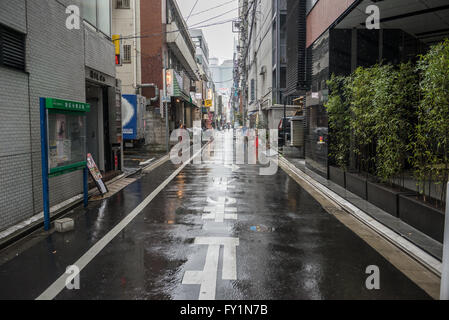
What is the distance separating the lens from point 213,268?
5.10 metres

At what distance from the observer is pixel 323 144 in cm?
1316

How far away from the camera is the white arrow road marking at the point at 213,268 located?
4465 mm

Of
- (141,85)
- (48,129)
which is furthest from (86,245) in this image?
(141,85)

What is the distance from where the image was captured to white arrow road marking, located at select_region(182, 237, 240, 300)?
446cm

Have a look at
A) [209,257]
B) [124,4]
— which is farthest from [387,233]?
[124,4]

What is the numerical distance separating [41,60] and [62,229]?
3.84 meters

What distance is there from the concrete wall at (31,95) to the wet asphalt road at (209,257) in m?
0.94

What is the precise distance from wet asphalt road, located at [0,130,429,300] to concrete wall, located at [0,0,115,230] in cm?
94

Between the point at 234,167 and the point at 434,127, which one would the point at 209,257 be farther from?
the point at 234,167

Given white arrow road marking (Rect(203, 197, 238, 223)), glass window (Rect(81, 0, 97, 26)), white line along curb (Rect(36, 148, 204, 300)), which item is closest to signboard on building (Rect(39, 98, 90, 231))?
white line along curb (Rect(36, 148, 204, 300))

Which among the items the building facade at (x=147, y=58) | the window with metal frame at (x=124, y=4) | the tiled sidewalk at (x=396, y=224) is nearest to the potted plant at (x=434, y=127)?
the tiled sidewalk at (x=396, y=224)

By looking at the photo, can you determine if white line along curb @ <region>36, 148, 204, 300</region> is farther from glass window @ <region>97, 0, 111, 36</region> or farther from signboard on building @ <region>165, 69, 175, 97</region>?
signboard on building @ <region>165, 69, 175, 97</region>

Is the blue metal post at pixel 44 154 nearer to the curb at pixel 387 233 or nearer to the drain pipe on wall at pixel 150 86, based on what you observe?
the curb at pixel 387 233

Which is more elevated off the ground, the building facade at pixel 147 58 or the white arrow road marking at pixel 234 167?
the building facade at pixel 147 58
